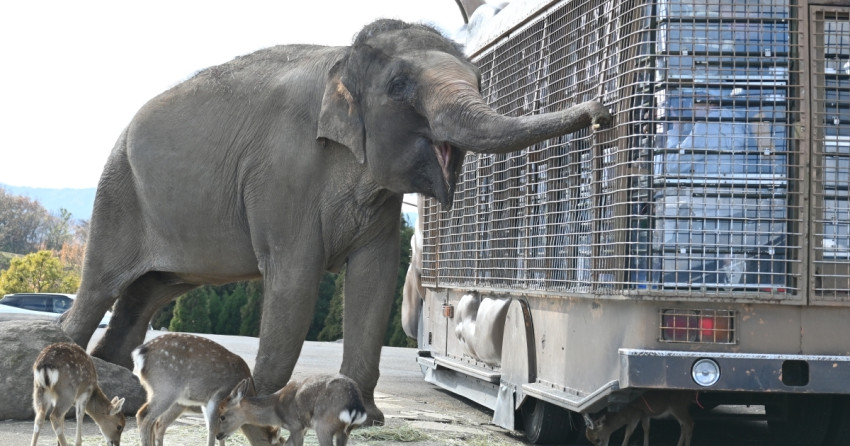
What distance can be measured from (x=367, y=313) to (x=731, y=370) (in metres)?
2.97

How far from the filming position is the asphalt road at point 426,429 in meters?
8.67

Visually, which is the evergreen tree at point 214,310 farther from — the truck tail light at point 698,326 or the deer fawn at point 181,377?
the truck tail light at point 698,326

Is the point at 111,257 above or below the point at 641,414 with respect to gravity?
above

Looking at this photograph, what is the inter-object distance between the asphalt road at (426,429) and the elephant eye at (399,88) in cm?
236

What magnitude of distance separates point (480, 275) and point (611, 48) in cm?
299

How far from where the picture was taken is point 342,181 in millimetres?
8852

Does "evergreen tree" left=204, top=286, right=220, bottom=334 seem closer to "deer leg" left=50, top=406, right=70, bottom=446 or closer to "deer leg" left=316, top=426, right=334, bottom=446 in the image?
"deer leg" left=50, top=406, right=70, bottom=446

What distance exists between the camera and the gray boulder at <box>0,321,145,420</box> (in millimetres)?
9359

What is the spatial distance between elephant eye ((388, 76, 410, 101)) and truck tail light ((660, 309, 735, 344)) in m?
2.35

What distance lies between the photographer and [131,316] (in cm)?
1091

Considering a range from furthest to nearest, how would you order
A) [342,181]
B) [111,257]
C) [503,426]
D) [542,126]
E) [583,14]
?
1. [111,257]
2. [503,426]
3. [342,181]
4. [583,14]
5. [542,126]

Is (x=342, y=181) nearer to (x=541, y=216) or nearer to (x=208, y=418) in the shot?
(x=541, y=216)

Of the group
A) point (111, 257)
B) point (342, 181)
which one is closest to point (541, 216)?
point (342, 181)

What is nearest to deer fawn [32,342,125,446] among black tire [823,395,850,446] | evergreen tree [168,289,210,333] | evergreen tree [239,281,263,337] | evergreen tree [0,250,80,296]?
black tire [823,395,850,446]
